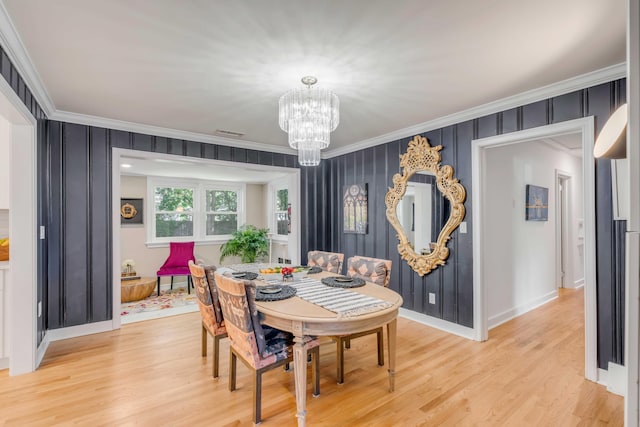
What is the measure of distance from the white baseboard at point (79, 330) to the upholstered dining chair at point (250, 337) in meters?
2.25

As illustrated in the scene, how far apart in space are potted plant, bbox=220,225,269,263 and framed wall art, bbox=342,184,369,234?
2.33 m

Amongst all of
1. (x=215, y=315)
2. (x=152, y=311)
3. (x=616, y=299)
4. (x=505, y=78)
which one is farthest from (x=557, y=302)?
(x=152, y=311)

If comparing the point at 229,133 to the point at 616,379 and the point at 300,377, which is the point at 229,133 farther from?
the point at 616,379

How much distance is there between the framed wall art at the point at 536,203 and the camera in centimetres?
422

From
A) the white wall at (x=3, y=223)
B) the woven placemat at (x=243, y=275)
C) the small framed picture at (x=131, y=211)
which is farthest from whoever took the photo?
the small framed picture at (x=131, y=211)

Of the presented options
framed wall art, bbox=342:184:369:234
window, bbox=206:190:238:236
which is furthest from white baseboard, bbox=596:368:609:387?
window, bbox=206:190:238:236

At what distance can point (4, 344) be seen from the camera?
8.25 ft

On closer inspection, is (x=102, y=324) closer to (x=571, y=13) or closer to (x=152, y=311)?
(x=152, y=311)

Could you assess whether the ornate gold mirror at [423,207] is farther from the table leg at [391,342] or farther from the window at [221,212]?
the window at [221,212]

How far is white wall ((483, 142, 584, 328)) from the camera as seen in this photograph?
11.9 ft

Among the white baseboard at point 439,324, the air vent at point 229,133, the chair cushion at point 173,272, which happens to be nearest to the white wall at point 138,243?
the chair cushion at point 173,272

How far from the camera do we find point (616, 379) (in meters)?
2.25

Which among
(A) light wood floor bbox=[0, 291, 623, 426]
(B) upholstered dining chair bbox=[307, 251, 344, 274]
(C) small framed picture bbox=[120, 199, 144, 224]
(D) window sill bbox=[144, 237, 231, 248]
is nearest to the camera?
(A) light wood floor bbox=[0, 291, 623, 426]

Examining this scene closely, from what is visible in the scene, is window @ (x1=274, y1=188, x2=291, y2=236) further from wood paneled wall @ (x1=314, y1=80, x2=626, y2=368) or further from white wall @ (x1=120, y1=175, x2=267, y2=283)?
white wall @ (x1=120, y1=175, x2=267, y2=283)
